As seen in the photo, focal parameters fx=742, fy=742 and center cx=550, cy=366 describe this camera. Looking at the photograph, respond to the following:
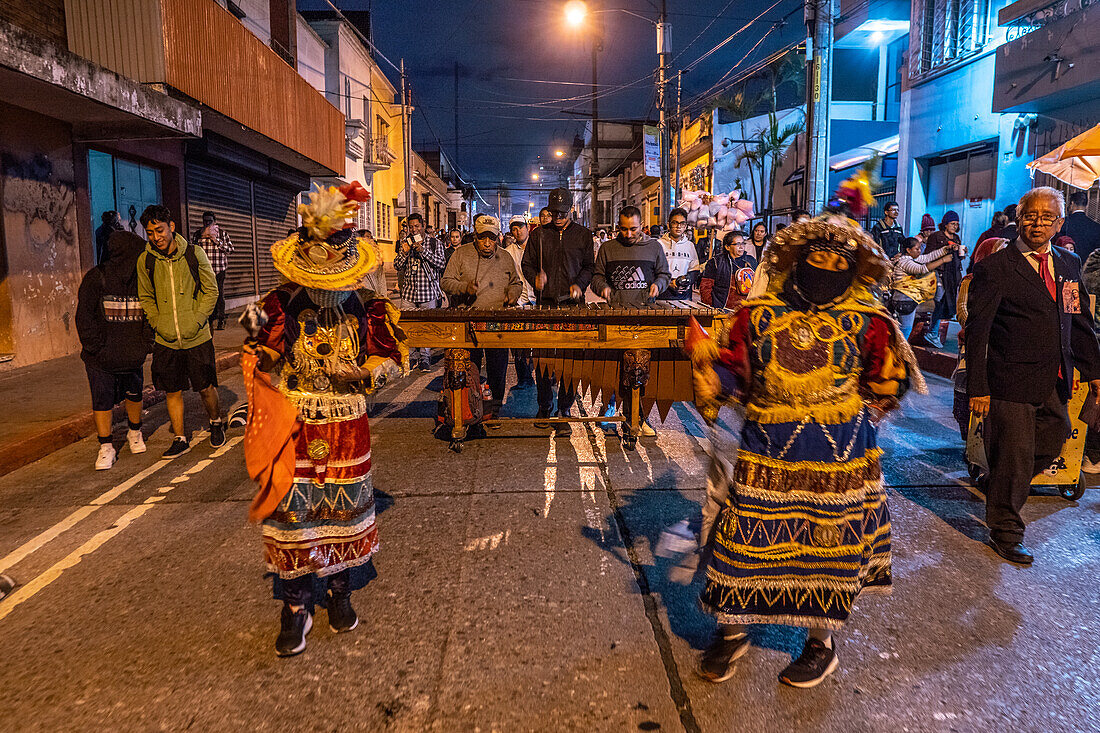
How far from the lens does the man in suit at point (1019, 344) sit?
4.13 m

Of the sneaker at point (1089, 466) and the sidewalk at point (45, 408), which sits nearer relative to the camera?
the sneaker at point (1089, 466)

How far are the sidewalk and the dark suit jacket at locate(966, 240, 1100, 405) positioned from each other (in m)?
7.07

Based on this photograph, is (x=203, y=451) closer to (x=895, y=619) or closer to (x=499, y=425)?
(x=499, y=425)

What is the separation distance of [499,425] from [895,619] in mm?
3976

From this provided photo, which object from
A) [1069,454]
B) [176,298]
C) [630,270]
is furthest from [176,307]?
[1069,454]

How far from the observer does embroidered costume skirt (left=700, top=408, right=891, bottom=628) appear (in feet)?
9.32

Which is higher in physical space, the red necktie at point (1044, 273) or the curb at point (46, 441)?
the red necktie at point (1044, 273)

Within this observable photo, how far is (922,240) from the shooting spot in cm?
1225

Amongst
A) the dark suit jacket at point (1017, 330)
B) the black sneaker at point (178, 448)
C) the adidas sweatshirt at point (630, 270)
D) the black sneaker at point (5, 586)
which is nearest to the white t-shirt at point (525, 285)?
the adidas sweatshirt at point (630, 270)

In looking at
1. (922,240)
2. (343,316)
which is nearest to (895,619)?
(343,316)

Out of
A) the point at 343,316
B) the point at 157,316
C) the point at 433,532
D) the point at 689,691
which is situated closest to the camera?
the point at 689,691

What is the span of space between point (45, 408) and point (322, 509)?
5.85 metres

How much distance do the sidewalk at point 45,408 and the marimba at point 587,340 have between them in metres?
3.37

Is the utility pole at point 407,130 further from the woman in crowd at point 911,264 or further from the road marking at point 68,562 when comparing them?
the road marking at point 68,562
